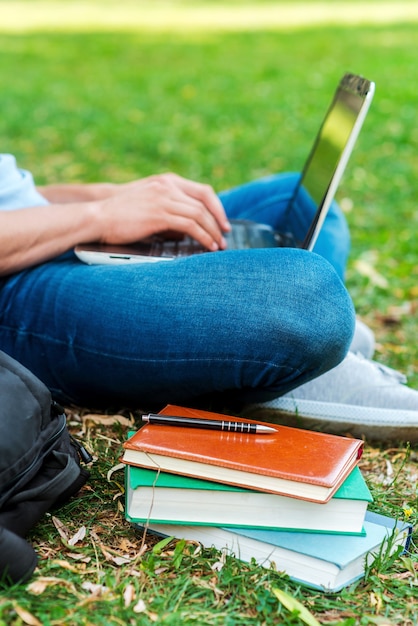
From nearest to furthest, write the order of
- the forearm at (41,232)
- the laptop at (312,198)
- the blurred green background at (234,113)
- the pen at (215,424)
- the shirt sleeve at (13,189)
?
the pen at (215,424)
the forearm at (41,232)
the laptop at (312,198)
the shirt sleeve at (13,189)
the blurred green background at (234,113)

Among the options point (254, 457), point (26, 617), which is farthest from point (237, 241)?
point (26, 617)

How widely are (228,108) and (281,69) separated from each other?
2.01 metres

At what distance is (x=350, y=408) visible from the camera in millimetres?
2453

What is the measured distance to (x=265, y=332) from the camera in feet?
6.81

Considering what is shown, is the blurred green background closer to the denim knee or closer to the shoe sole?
the shoe sole

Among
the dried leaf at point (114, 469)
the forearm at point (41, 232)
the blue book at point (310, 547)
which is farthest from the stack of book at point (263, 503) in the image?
the forearm at point (41, 232)

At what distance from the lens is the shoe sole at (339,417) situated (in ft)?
7.98

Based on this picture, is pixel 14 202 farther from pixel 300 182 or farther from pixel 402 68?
pixel 402 68

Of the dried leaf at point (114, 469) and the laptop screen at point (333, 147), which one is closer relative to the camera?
the dried leaf at point (114, 469)

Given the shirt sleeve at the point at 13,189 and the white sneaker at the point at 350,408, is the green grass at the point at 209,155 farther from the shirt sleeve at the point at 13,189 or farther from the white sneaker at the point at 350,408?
the shirt sleeve at the point at 13,189

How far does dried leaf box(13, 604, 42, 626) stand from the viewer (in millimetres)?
1557

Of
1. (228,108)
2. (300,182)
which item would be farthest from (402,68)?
(300,182)

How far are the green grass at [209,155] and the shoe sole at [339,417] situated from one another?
6 centimetres

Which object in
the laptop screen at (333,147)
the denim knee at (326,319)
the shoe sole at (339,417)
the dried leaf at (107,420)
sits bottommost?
the dried leaf at (107,420)
